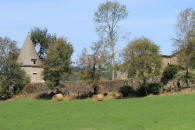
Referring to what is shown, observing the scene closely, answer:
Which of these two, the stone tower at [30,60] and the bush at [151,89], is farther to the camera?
the stone tower at [30,60]

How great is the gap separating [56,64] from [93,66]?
258 inches

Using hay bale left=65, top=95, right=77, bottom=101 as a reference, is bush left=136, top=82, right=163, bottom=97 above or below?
above

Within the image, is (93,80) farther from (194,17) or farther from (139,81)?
(194,17)

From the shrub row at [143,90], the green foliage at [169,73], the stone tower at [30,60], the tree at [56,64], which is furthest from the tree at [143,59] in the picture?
the stone tower at [30,60]

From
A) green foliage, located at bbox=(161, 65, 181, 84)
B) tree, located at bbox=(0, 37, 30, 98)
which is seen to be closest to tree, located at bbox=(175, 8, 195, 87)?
green foliage, located at bbox=(161, 65, 181, 84)

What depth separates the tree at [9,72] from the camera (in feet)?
170

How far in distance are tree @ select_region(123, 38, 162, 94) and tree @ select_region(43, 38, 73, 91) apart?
10723 millimetres

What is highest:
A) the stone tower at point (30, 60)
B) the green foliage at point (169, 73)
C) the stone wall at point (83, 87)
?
the stone tower at point (30, 60)

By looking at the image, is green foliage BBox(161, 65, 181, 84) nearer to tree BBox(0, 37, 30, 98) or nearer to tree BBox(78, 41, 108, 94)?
tree BBox(78, 41, 108, 94)

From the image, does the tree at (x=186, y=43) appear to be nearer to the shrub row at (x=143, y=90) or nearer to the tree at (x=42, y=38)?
the shrub row at (x=143, y=90)

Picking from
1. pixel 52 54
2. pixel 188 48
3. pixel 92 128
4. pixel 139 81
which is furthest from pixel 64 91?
pixel 92 128

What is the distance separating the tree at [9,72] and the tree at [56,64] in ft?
25.1

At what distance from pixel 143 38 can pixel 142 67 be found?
12.9 feet

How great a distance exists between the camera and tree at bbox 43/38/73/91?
154 feet
